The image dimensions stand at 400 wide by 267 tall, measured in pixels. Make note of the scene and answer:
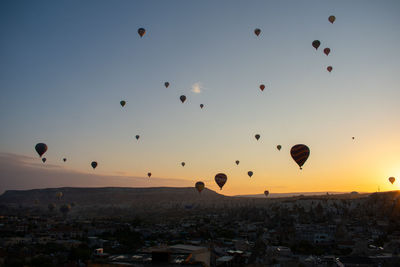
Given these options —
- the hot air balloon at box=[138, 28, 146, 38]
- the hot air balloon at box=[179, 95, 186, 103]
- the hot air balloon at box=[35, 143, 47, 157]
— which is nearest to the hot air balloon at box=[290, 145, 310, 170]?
the hot air balloon at box=[179, 95, 186, 103]

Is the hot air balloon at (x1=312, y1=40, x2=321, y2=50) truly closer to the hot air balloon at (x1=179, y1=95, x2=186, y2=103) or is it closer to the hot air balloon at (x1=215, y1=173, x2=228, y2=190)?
the hot air balloon at (x1=179, y1=95, x2=186, y2=103)

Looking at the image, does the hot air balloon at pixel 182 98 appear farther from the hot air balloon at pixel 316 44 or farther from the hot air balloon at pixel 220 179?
the hot air balloon at pixel 316 44

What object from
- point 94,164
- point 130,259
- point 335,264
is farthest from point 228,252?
point 94,164

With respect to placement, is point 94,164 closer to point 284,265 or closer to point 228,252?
point 228,252

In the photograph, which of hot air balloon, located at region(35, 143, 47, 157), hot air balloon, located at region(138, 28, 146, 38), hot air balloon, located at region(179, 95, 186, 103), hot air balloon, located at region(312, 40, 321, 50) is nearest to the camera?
hot air balloon, located at region(312, 40, 321, 50)

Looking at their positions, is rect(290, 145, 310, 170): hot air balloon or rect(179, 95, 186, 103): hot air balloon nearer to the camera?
rect(290, 145, 310, 170): hot air balloon

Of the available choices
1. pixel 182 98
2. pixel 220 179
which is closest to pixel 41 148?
pixel 182 98
